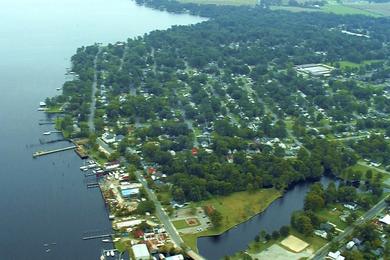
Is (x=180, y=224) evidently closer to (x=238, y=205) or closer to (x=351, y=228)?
(x=238, y=205)

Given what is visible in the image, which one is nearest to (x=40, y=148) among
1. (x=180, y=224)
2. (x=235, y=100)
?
(x=180, y=224)

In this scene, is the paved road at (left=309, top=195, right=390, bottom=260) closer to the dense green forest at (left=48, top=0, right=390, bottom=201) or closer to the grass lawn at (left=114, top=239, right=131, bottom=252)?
the dense green forest at (left=48, top=0, right=390, bottom=201)

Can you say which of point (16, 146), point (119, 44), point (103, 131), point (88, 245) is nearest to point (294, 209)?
point (88, 245)

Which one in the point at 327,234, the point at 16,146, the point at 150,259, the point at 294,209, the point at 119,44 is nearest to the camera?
the point at 150,259

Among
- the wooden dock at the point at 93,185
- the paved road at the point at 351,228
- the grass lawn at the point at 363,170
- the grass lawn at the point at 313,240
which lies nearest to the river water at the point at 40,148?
the wooden dock at the point at 93,185

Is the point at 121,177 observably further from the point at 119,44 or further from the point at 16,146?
the point at 119,44
